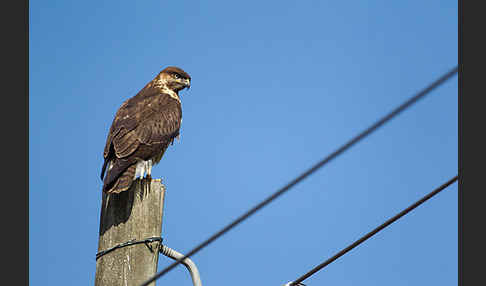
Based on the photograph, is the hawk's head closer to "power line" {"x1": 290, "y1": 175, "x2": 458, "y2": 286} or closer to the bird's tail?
the bird's tail

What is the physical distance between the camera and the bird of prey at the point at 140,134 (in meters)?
4.92

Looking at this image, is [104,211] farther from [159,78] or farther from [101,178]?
[159,78]

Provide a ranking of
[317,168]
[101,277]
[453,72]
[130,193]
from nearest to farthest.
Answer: [453,72]
[317,168]
[101,277]
[130,193]

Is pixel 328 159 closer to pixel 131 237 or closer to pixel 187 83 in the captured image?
pixel 131 237

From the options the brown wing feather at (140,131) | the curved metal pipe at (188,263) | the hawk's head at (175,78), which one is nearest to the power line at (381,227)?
the curved metal pipe at (188,263)

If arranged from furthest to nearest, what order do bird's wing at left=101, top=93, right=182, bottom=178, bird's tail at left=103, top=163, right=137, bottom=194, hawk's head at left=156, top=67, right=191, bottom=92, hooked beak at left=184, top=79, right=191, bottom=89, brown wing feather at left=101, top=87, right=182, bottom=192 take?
1. hooked beak at left=184, top=79, right=191, bottom=89
2. hawk's head at left=156, top=67, right=191, bottom=92
3. bird's wing at left=101, top=93, right=182, bottom=178
4. brown wing feather at left=101, top=87, right=182, bottom=192
5. bird's tail at left=103, top=163, right=137, bottom=194

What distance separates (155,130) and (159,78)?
5.92ft

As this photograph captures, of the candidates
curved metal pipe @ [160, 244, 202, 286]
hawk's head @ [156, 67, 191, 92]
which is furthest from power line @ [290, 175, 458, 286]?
hawk's head @ [156, 67, 191, 92]

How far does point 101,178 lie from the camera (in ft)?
16.8

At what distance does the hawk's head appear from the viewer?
25.8 ft

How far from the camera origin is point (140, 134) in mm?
5934

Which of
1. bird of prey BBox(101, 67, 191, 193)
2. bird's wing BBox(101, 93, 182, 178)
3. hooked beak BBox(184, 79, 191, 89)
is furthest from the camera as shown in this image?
hooked beak BBox(184, 79, 191, 89)

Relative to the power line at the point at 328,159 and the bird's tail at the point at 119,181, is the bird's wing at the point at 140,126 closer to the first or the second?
the bird's tail at the point at 119,181

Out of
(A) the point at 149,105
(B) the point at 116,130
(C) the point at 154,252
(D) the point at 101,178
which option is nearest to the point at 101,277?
(C) the point at 154,252
